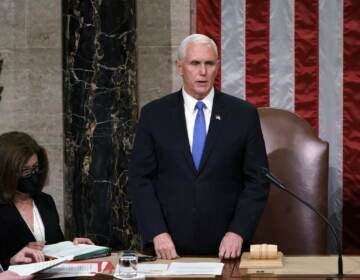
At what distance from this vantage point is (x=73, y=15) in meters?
5.85

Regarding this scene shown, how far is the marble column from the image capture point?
5801mm

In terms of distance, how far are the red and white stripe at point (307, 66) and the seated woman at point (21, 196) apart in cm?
228

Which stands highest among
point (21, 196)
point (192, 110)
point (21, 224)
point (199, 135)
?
point (192, 110)

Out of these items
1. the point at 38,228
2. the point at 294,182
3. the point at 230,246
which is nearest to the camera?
the point at 230,246

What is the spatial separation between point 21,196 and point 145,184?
2.06 ft

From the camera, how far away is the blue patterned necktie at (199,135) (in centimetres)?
417

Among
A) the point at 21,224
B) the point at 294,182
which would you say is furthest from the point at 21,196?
the point at 294,182

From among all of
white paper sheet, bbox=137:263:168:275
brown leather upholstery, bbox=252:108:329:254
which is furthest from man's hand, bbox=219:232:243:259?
brown leather upholstery, bbox=252:108:329:254

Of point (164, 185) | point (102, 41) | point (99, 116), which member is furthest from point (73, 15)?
point (164, 185)

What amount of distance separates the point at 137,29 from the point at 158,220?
2.28 metres

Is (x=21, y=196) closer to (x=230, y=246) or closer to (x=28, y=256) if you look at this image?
(x=28, y=256)

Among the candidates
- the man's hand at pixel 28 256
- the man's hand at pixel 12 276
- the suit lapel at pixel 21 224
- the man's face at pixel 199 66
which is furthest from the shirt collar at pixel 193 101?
the man's hand at pixel 12 276

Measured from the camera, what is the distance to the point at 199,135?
420cm

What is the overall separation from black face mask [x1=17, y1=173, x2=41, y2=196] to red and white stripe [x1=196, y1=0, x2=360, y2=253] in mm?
2354
